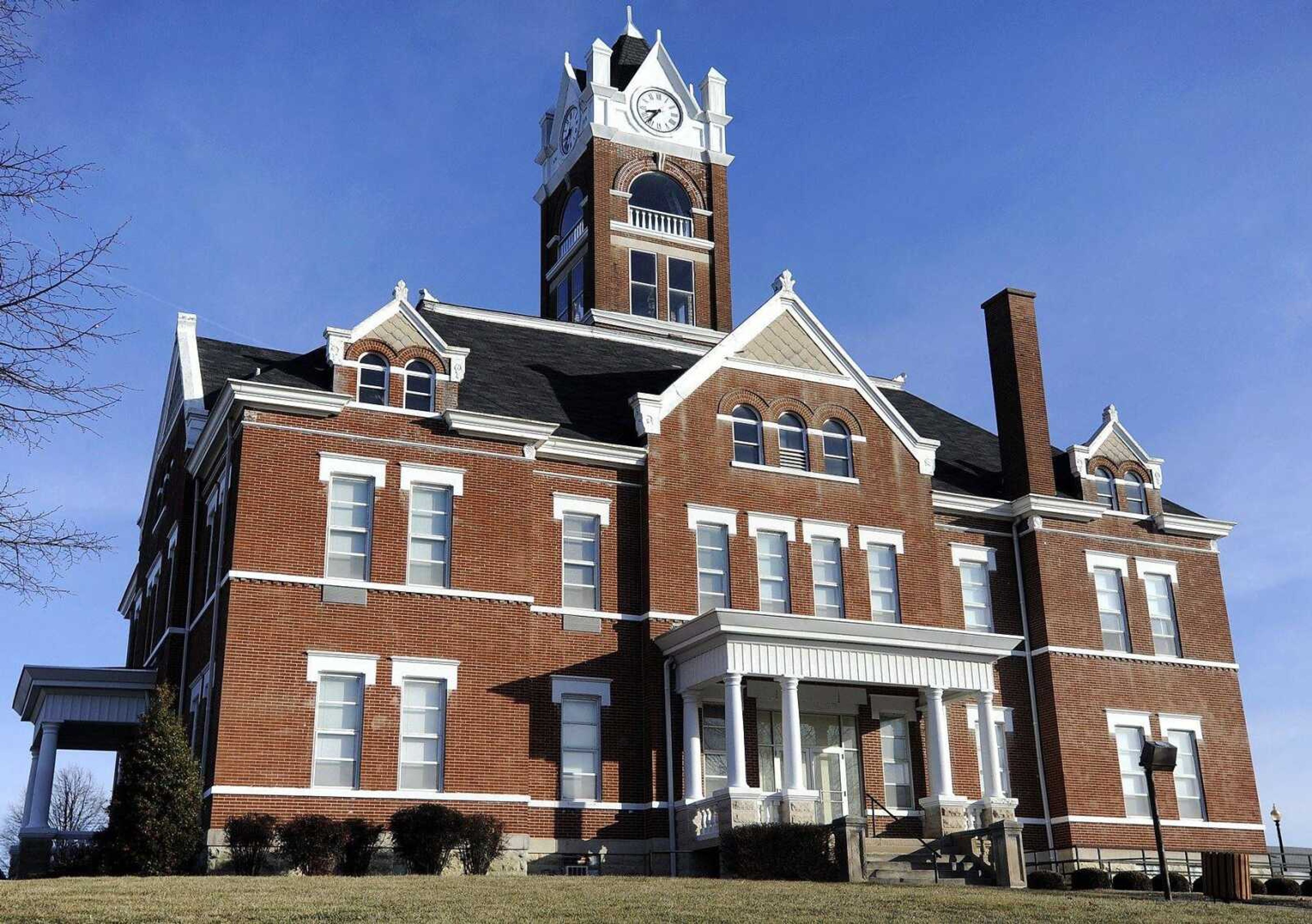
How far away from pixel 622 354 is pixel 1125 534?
46.0 ft

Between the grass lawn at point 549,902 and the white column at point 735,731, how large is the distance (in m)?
4.44

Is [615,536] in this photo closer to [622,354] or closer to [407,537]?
[407,537]

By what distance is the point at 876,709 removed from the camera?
33.2 metres

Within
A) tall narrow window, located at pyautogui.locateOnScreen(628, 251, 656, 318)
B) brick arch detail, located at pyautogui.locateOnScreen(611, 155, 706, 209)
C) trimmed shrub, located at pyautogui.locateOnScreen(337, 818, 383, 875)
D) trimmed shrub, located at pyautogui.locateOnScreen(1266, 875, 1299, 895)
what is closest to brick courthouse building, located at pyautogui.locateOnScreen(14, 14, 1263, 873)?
trimmed shrub, located at pyautogui.locateOnScreen(337, 818, 383, 875)

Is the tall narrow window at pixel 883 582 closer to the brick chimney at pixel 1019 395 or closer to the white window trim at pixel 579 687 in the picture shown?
the brick chimney at pixel 1019 395

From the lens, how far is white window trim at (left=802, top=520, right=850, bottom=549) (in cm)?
3412

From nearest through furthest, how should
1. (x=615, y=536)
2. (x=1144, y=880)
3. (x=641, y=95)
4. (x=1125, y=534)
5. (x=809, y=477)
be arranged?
1. (x=1144, y=880)
2. (x=615, y=536)
3. (x=809, y=477)
4. (x=1125, y=534)
5. (x=641, y=95)

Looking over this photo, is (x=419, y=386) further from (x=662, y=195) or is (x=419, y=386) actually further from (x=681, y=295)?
(x=662, y=195)

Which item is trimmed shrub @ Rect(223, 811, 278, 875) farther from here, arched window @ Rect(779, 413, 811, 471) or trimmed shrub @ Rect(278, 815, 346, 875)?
arched window @ Rect(779, 413, 811, 471)

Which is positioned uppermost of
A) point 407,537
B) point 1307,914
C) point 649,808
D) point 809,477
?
point 809,477

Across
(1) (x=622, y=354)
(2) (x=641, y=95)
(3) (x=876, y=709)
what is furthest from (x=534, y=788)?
(2) (x=641, y=95)

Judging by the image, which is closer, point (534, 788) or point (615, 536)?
point (534, 788)

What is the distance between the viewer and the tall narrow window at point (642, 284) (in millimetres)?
46938

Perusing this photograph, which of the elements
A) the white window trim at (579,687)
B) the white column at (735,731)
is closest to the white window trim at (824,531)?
the white column at (735,731)
